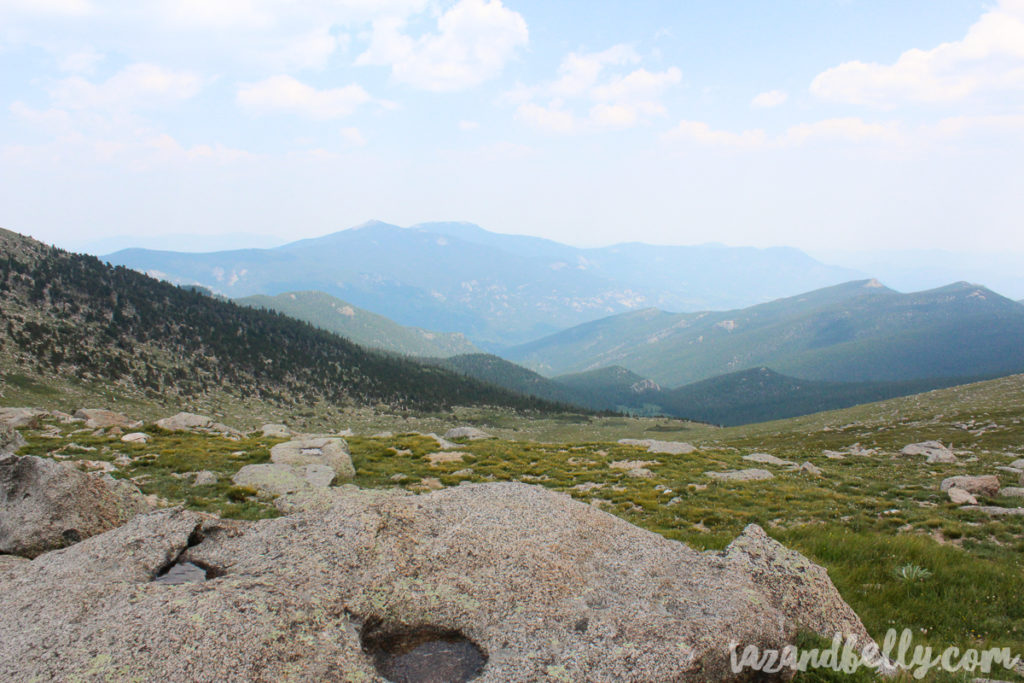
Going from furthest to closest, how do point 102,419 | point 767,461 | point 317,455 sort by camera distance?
point 102,419
point 767,461
point 317,455

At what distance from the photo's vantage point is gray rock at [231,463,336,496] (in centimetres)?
1930

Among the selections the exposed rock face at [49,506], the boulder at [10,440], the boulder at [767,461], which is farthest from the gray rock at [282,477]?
the boulder at [767,461]

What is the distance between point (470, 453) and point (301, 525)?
871 inches

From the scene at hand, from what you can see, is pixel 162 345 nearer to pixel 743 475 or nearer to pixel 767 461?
pixel 767 461

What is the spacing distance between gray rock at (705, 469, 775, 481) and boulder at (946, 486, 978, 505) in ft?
24.9

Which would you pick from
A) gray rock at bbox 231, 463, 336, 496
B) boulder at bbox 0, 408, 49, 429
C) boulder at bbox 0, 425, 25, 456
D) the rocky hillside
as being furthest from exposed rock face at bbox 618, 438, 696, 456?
the rocky hillside

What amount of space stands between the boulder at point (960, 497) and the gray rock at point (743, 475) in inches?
299

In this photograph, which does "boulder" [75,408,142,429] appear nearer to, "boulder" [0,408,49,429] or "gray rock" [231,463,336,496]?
"boulder" [0,408,49,429]

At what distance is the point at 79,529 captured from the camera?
12.2 meters

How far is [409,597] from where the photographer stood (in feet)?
26.3

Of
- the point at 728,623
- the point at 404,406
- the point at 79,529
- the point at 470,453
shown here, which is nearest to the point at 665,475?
the point at 470,453

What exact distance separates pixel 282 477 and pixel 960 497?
28.1m

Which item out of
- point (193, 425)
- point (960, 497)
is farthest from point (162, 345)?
point (960, 497)

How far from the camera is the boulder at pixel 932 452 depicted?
31473mm
